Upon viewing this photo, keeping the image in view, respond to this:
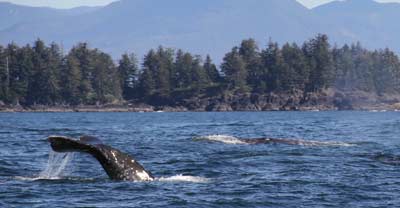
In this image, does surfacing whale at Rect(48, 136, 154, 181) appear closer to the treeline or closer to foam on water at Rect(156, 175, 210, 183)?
foam on water at Rect(156, 175, 210, 183)

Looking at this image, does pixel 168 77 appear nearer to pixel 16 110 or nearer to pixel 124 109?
pixel 124 109

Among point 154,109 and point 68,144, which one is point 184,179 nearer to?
point 68,144

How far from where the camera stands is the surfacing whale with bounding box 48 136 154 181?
21.2 meters

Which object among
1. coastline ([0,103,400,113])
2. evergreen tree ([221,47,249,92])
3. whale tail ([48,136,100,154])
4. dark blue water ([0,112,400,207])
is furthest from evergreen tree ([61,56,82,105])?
whale tail ([48,136,100,154])

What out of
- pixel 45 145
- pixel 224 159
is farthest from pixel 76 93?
pixel 224 159

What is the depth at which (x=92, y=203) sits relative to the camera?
69.7 ft

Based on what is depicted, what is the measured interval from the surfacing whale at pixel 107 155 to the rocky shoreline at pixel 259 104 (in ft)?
509

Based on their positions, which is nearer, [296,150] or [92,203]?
Result: [92,203]

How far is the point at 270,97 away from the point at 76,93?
4256 cm

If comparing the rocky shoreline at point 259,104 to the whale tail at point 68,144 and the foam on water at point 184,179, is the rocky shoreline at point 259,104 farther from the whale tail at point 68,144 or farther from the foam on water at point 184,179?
the whale tail at point 68,144

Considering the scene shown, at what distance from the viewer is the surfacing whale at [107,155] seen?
2121 cm

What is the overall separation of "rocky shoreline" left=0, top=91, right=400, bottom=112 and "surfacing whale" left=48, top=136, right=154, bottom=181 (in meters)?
155

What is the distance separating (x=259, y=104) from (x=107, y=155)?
538 feet

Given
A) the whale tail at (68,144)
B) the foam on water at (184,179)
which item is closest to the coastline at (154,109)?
the foam on water at (184,179)
